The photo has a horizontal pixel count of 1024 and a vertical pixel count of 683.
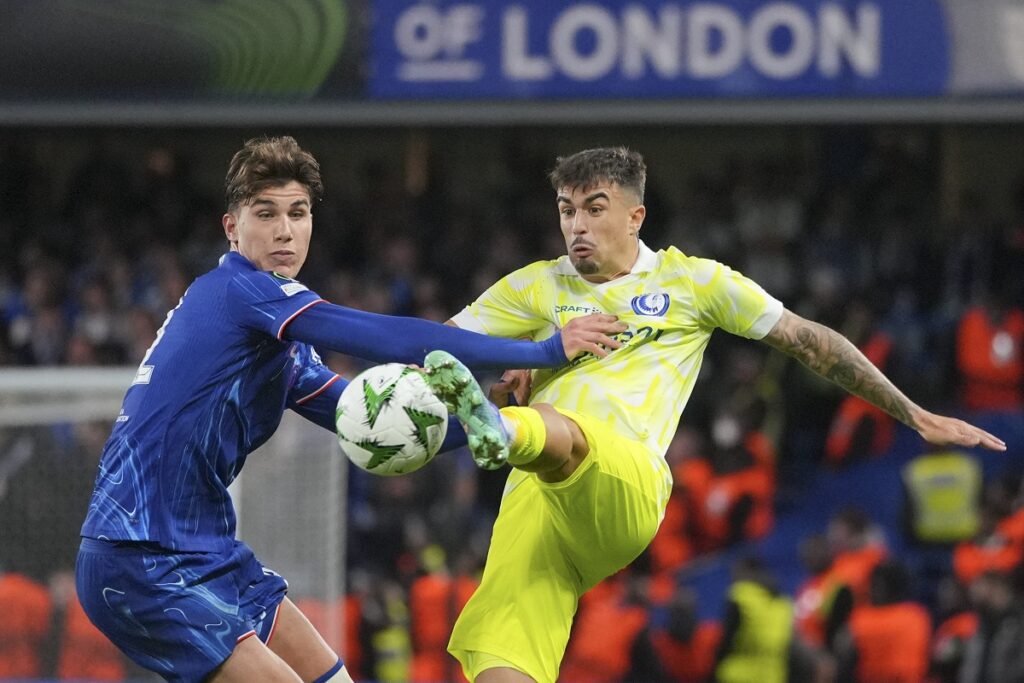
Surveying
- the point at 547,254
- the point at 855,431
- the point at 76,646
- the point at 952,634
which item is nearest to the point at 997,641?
the point at 952,634

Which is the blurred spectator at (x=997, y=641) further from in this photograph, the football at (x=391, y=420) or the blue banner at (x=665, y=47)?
the football at (x=391, y=420)

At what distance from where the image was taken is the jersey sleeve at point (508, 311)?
552 cm

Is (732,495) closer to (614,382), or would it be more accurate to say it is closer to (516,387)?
(516,387)

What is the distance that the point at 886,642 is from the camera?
10.6 meters

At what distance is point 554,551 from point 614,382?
0.57 meters

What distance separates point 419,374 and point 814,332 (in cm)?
151

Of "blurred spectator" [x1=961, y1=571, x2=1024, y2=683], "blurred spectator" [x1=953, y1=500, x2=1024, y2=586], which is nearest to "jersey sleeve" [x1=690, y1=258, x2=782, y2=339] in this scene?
"blurred spectator" [x1=961, y1=571, x2=1024, y2=683]

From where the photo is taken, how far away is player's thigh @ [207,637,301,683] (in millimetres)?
4492

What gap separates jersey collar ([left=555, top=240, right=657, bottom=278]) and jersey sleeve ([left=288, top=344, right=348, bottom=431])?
84 centimetres

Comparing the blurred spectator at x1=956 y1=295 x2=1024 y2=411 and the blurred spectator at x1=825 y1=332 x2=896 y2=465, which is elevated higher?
the blurred spectator at x1=956 y1=295 x2=1024 y2=411

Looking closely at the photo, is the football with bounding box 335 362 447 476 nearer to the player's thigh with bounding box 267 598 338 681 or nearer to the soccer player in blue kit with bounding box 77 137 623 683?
the soccer player in blue kit with bounding box 77 137 623 683

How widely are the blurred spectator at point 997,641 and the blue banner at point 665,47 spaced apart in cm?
334

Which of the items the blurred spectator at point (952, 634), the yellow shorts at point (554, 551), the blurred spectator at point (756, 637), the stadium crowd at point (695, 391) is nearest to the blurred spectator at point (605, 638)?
the stadium crowd at point (695, 391)

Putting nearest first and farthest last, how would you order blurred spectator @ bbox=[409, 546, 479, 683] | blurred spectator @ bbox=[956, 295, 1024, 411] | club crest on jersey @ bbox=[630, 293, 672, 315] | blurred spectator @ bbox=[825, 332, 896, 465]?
club crest on jersey @ bbox=[630, 293, 672, 315]
blurred spectator @ bbox=[409, 546, 479, 683]
blurred spectator @ bbox=[956, 295, 1024, 411]
blurred spectator @ bbox=[825, 332, 896, 465]
